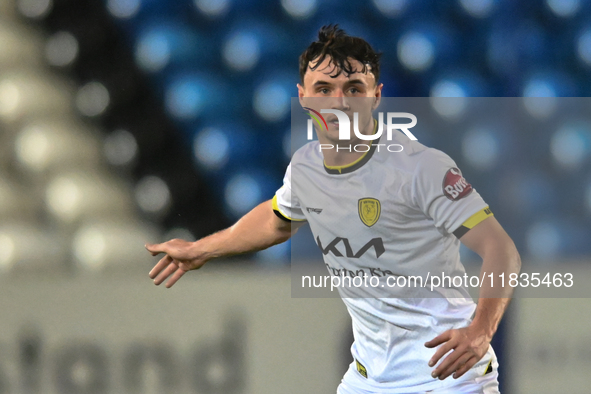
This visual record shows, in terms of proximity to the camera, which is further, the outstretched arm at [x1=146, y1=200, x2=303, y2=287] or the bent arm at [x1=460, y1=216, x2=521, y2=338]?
the outstretched arm at [x1=146, y1=200, x2=303, y2=287]

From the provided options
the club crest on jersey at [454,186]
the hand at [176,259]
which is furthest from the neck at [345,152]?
the hand at [176,259]

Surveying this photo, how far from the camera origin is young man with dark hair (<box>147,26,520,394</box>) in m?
1.36

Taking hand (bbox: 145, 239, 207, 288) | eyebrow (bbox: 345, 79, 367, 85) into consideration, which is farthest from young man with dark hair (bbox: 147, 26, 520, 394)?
hand (bbox: 145, 239, 207, 288)

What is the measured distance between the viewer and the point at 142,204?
7.59 feet

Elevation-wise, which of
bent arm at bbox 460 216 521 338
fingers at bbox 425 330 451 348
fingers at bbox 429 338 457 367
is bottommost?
fingers at bbox 429 338 457 367

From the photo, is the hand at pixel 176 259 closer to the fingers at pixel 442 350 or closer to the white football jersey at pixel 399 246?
the white football jersey at pixel 399 246

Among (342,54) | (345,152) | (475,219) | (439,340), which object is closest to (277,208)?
(345,152)

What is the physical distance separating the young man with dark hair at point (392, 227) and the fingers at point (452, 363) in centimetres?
3

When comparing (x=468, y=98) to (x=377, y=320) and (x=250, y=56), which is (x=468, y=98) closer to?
(x=250, y=56)

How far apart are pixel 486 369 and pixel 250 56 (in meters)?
1.42

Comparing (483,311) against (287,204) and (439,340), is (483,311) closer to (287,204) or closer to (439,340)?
(439,340)

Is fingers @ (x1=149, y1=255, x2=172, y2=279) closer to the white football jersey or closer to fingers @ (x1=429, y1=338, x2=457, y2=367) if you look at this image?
the white football jersey

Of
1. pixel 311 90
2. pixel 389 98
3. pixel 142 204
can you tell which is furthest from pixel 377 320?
pixel 142 204

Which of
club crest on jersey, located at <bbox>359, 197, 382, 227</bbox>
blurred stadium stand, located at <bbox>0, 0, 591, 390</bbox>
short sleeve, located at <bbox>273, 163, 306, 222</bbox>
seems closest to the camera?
club crest on jersey, located at <bbox>359, 197, 382, 227</bbox>
